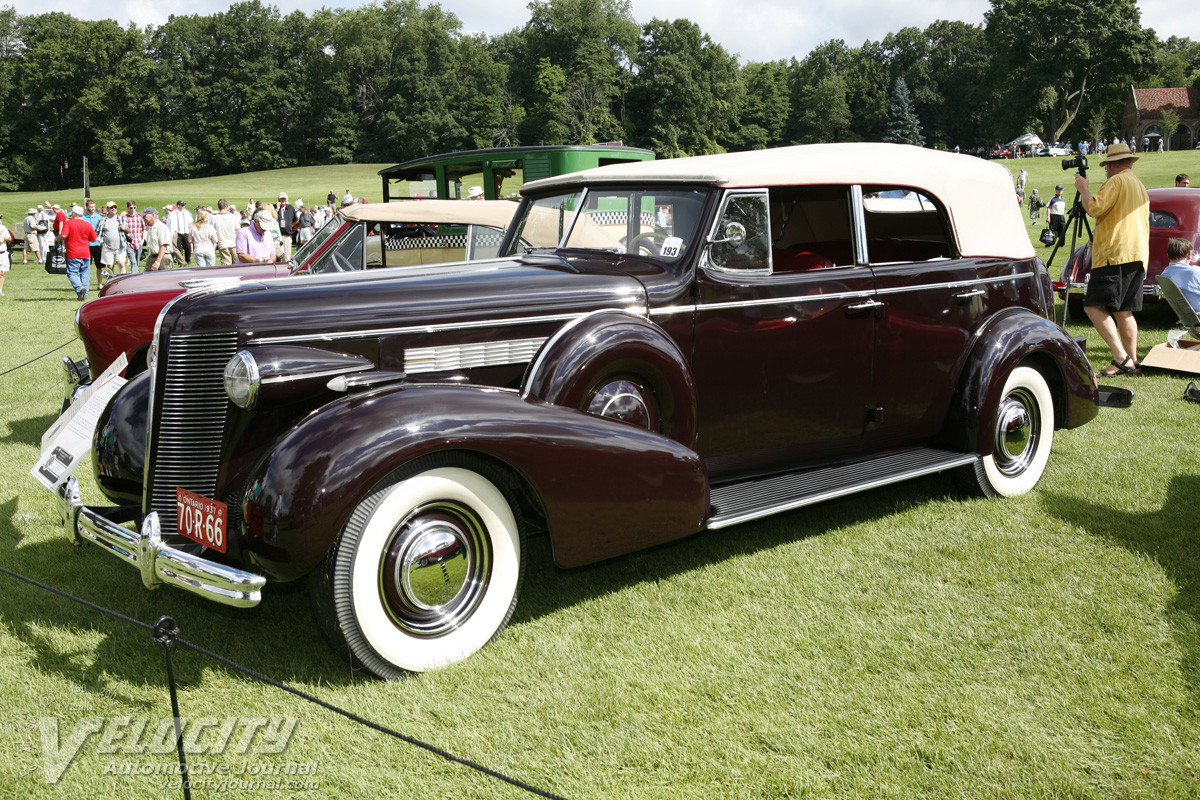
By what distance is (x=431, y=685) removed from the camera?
10.6 feet

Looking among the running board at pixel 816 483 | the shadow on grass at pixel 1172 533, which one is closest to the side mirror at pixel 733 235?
the running board at pixel 816 483

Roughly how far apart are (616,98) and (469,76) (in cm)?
A: 1522

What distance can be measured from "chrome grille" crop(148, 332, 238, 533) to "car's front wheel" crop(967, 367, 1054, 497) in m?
4.07

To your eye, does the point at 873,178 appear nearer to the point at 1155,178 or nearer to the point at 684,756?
the point at 684,756

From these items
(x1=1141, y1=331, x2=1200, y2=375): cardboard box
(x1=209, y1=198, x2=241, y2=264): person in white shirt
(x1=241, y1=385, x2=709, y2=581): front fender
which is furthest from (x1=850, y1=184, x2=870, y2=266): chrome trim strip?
(x1=209, y1=198, x2=241, y2=264): person in white shirt

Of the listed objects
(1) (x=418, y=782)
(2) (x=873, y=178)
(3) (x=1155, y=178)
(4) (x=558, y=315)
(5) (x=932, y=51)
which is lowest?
(1) (x=418, y=782)

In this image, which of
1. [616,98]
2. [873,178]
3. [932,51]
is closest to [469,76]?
[616,98]

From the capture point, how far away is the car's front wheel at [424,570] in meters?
3.11

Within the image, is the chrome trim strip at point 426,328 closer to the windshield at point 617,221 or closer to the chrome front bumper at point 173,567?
the windshield at point 617,221

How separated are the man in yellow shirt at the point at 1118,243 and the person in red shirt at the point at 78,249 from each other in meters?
16.2

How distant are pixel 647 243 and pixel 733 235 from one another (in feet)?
1.49

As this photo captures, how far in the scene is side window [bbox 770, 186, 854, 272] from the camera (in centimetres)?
472

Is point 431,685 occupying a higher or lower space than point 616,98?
lower

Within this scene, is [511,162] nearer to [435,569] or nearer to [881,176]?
[881,176]
